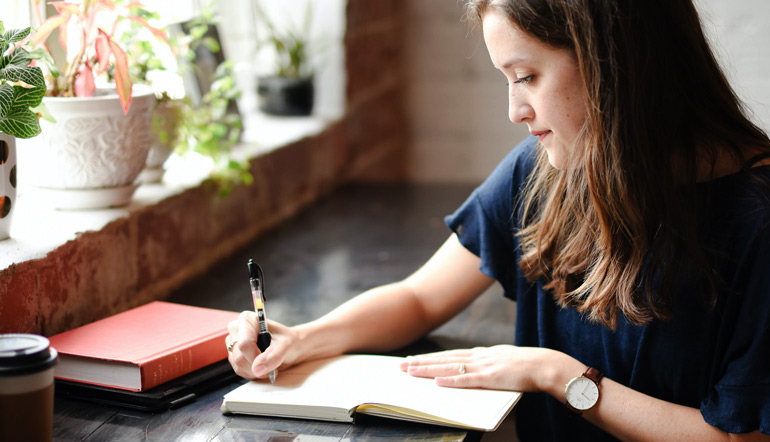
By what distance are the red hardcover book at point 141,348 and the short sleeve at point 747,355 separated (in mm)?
690

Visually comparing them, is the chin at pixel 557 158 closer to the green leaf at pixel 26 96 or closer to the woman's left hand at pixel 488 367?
the woman's left hand at pixel 488 367

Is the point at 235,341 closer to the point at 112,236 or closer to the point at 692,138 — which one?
the point at 112,236

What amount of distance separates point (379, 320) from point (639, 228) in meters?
0.45

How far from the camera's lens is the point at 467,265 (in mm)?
1395

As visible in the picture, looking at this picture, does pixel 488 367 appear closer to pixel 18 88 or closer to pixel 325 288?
pixel 325 288

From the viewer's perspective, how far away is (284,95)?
249cm

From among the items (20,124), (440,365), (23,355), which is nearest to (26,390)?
(23,355)

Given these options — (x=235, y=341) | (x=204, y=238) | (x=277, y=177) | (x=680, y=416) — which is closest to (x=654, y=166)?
(x=680, y=416)

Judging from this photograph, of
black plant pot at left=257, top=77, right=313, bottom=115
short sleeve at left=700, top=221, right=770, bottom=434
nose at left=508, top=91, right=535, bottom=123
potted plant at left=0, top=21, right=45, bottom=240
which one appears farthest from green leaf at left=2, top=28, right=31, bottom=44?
black plant pot at left=257, top=77, right=313, bottom=115

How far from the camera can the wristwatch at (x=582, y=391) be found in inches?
43.8

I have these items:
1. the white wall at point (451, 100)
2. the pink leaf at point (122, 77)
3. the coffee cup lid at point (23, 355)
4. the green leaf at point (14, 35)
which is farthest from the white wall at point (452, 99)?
the coffee cup lid at point (23, 355)

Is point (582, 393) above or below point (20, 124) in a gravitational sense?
below

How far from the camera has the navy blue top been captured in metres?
1.02

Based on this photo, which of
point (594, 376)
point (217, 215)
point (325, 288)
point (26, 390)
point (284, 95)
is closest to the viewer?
point (26, 390)
